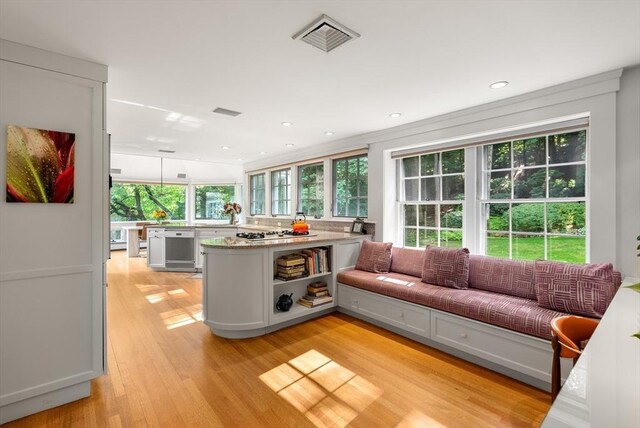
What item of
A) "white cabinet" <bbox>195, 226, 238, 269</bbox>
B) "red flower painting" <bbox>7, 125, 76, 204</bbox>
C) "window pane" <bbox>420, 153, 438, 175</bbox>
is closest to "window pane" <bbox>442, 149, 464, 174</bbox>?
"window pane" <bbox>420, 153, 438, 175</bbox>

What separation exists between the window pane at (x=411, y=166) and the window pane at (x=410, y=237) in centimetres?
76

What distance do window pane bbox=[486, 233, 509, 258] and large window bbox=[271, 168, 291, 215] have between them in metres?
3.79

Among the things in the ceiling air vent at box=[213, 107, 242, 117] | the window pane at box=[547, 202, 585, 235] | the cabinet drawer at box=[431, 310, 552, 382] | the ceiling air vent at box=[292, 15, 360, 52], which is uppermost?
the ceiling air vent at box=[213, 107, 242, 117]

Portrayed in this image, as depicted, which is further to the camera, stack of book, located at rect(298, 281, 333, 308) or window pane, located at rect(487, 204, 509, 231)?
stack of book, located at rect(298, 281, 333, 308)

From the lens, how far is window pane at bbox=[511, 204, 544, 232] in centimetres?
307

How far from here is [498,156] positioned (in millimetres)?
3379

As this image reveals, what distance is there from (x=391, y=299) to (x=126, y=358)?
260 cm

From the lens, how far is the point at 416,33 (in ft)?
6.31

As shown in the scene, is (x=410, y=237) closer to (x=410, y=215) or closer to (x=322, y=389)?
(x=410, y=215)

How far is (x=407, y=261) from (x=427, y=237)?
48 centimetres

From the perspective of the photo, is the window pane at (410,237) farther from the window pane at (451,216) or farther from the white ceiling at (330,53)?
the white ceiling at (330,53)

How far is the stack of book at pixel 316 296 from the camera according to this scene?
3.72 metres

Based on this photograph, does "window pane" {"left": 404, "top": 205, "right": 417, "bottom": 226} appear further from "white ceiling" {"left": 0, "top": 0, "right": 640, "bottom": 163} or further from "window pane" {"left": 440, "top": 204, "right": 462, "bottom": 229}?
"white ceiling" {"left": 0, "top": 0, "right": 640, "bottom": 163}

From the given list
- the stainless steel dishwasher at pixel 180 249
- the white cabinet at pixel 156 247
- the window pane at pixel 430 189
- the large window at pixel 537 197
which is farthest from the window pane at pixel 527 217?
the white cabinet at pixel 156 247
